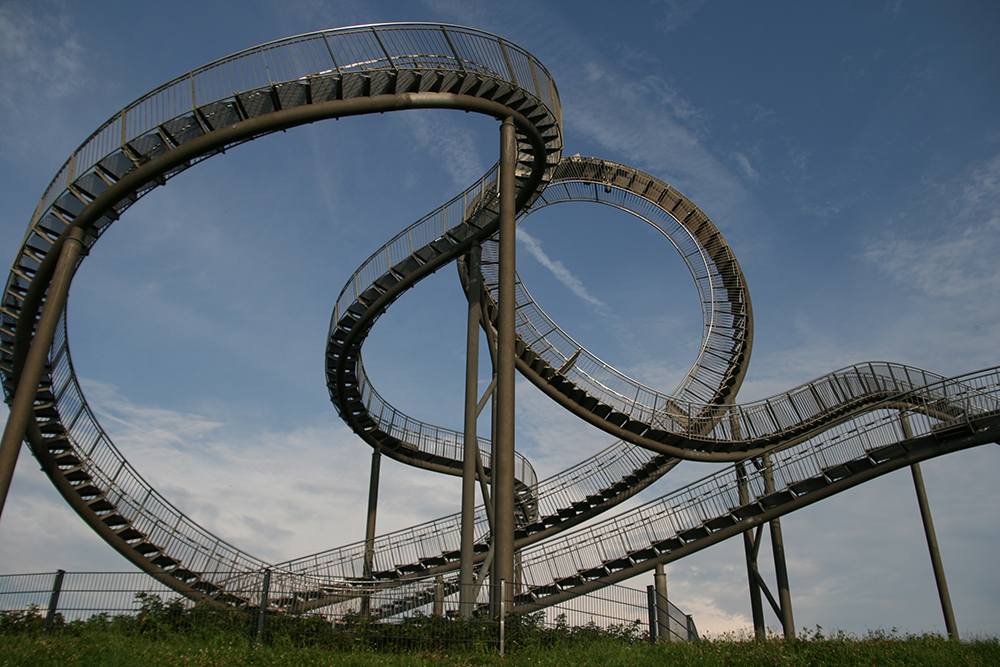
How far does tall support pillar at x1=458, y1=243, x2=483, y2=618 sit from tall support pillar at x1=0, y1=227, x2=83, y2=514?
8110 mm

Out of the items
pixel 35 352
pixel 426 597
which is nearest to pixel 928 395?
pixel 426 597

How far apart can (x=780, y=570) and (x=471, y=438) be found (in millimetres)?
9942

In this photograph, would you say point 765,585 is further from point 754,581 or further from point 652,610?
point 652,610

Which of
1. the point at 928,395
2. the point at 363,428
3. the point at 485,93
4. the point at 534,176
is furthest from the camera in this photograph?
the point at 363,428

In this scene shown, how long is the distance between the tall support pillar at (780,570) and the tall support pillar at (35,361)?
15501mm

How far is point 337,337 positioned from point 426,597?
28.0 ft

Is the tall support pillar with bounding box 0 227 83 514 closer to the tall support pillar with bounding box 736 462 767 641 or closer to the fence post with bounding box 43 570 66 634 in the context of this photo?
the fence post with bounding box 43 570 66 634

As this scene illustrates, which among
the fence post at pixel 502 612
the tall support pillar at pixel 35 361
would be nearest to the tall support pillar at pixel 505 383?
the fence post at pixel 502 612

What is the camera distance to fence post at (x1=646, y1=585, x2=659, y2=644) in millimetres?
11031

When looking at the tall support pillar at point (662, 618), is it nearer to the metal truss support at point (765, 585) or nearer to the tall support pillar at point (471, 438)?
the tall support pillar at point (471, 438)

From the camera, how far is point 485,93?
14.7 metres

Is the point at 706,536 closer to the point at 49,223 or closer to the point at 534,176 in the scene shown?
the point at 534,176

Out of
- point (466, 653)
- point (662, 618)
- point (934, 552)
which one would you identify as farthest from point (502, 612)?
point (934, 552)

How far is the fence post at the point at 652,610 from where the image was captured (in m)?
11.0
